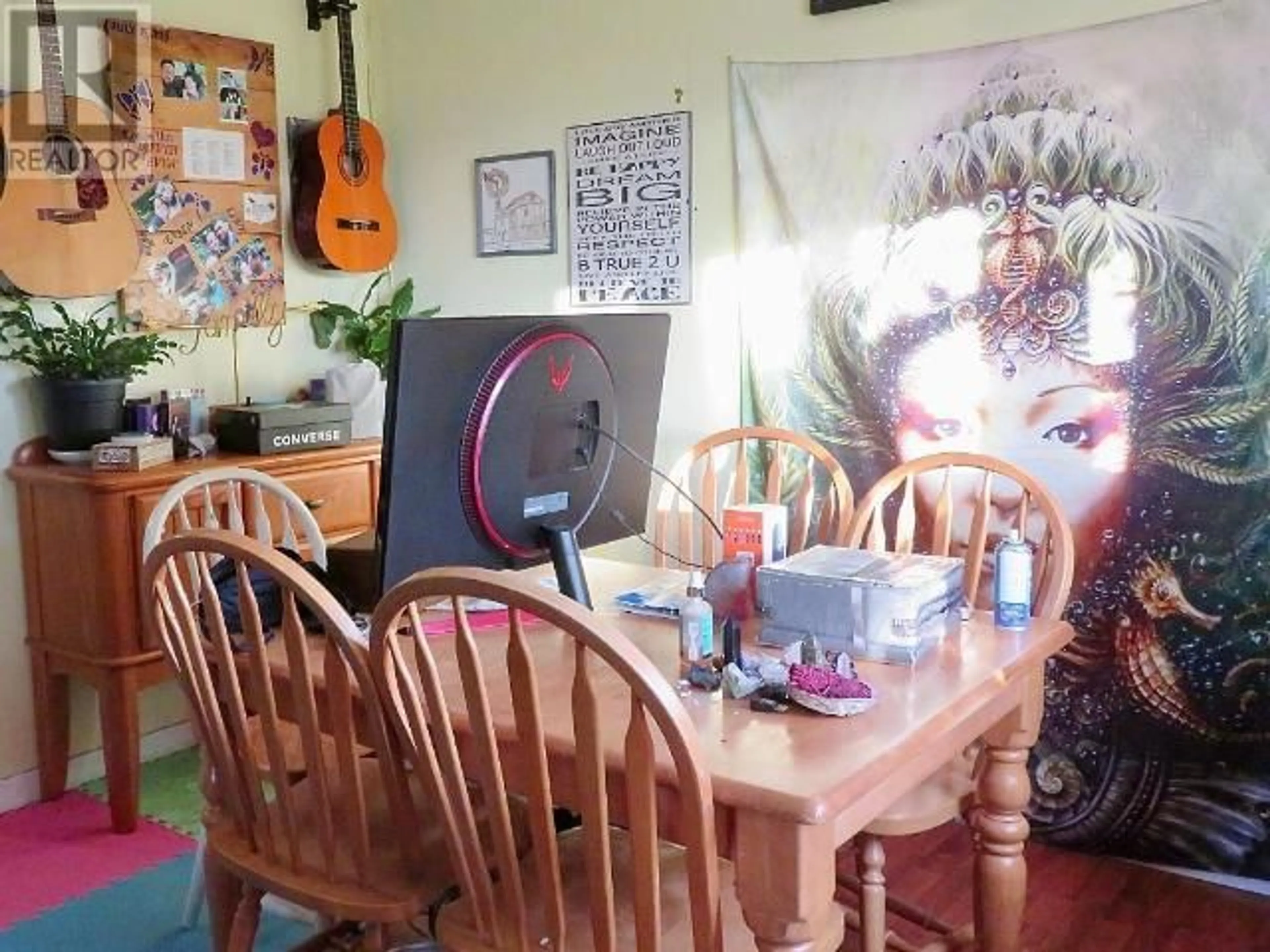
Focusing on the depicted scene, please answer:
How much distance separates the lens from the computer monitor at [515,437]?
59.4 inches

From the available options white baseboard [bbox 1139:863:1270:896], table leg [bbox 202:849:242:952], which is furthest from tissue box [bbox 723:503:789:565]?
white baseboard [bbox 1139:863:1270:896]

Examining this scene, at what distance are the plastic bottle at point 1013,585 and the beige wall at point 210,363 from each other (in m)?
2.35

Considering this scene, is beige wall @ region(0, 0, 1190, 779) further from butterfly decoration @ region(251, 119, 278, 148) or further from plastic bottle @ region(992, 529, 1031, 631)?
plastic bottle @ region(992, 529, 1031, 631)

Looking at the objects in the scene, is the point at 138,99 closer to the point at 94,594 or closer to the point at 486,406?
the point at 94,594

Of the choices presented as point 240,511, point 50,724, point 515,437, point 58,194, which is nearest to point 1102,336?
point 515,437

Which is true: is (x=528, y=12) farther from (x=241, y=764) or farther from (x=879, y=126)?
(x=241, y=764)

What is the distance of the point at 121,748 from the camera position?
2807mm

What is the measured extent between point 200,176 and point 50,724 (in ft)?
4.83

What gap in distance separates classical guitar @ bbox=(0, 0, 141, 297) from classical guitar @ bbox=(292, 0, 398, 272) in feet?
1.79

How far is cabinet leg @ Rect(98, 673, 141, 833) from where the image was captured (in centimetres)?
281

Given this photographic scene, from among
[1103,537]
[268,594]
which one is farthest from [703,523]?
[268,594]

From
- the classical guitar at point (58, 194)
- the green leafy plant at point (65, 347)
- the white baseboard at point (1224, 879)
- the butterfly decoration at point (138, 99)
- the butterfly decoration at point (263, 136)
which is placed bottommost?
the white baseboard at point (1224, 879)

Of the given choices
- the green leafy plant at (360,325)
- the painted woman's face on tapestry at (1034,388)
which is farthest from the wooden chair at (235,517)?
the painted woman's face on tapestry at (1034,388)

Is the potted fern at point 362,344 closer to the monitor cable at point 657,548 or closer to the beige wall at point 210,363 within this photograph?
the beige wall at point 210,363
